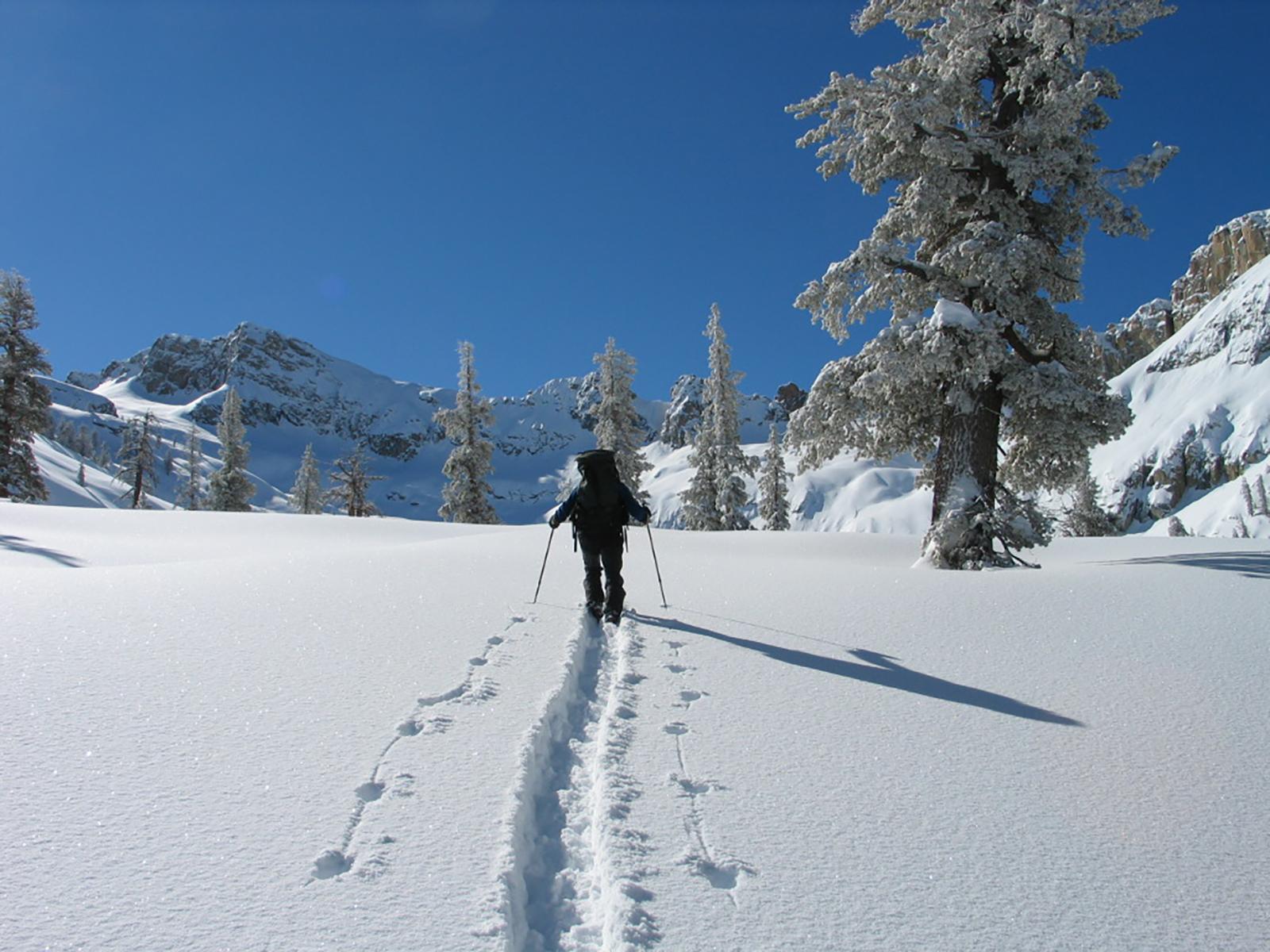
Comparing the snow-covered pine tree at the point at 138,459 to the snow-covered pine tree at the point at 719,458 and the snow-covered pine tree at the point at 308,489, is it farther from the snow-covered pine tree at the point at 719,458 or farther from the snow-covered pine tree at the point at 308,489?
the snow-covered pine tree at the point at 719,458

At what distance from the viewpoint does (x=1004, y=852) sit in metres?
2.83

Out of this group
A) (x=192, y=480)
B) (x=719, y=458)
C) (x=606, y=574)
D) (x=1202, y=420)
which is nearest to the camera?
(x=606, y=574)

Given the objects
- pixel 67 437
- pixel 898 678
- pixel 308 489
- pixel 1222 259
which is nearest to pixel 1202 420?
pixel 1222 259

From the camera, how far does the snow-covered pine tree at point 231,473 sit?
153 feet

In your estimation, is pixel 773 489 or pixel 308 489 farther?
pixel 308 489

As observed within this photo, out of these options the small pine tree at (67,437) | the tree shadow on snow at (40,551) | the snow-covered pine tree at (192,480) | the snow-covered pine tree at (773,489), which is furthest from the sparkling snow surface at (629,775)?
the small pine tree at (67,437)

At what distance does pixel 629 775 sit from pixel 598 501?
4206 millimetres

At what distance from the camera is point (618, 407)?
3703 centimetres

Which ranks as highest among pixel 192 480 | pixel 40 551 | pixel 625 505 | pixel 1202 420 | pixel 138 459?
pixel 1202 420

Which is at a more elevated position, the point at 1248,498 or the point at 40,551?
the point at 1248,498

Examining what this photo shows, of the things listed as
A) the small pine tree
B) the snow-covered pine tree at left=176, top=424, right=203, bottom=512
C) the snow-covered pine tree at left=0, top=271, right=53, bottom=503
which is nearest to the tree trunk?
the snow-covered pine tree at left=0, top=271, right=53, bottom=503

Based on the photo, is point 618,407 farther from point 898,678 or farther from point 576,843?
point 576,843

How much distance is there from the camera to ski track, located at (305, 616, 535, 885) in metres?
2.60

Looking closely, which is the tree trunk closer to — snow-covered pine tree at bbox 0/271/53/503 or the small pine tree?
snow-covered pine tree at bbox 0/271/53/503
